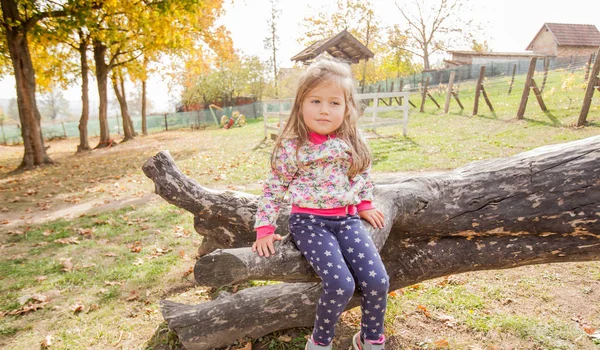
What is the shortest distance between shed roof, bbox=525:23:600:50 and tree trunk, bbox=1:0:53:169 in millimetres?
52670

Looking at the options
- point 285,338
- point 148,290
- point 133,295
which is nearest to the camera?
point 285,338

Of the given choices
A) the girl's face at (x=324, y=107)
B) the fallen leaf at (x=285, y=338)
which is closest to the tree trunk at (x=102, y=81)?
the girl's face at (x=324, y=107)

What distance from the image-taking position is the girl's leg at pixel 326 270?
2021 mm

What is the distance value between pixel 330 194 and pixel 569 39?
55632mm

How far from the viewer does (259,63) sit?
129 feet

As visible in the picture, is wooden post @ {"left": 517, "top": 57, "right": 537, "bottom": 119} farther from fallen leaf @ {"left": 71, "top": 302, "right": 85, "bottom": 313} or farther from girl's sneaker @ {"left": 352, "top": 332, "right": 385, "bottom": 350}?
fallen leaf @ {"left": 71, "top": 302, "right": 85, "bottom": 313}

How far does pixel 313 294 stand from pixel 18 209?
23.7 feet

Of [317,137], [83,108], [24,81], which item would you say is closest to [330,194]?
[317,137]

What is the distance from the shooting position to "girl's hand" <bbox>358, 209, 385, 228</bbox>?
7.77ft

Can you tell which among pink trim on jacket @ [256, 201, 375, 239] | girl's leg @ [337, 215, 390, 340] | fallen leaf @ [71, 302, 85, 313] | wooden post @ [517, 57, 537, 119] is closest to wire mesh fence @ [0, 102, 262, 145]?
wooden post @ [517, 57, 537, 119]

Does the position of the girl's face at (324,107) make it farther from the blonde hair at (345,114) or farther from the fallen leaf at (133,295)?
the fallen leaf at (133,295)

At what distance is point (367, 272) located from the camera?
2113 mm

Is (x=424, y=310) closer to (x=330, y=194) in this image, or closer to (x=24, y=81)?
(x=330, y=194)

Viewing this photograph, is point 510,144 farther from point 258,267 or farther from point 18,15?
point 18,15
